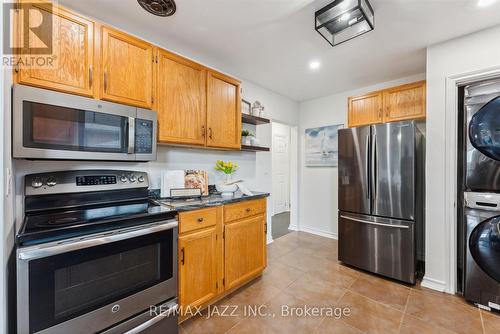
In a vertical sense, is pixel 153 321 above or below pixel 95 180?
below

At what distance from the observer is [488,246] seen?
1824mm

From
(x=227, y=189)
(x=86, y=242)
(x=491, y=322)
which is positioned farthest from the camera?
(x=227, y=189)

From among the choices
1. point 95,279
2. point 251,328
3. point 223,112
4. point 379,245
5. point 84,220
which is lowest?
point 251,328

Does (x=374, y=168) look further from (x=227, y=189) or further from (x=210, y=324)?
(x=210, y=324)

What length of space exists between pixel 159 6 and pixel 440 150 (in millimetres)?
2851

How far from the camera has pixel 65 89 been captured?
1421 millimetres

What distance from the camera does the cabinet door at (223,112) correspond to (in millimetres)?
2211

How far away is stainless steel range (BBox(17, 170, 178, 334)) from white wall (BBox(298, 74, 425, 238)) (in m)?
2.86

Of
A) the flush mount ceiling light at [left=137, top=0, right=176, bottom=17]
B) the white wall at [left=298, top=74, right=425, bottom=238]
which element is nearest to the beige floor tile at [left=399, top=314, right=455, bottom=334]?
the white wall at [left=298, top=74, right=425, bottom=238]

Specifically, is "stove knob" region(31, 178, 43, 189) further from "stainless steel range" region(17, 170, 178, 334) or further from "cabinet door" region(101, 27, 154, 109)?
"cabinet door" region(101, 27, 154, 109)

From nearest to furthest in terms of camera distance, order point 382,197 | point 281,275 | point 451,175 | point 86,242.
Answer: point 86,242 → point 451,175 → point 382,197 → point 281,275

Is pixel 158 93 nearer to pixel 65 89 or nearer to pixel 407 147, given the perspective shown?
pixel 65 89

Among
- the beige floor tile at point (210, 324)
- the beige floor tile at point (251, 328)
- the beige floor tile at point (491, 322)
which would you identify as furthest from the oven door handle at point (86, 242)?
the beige floor tile at point (491, 322)

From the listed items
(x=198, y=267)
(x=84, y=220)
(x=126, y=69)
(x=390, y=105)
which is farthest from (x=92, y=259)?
(x=390, y=105)
